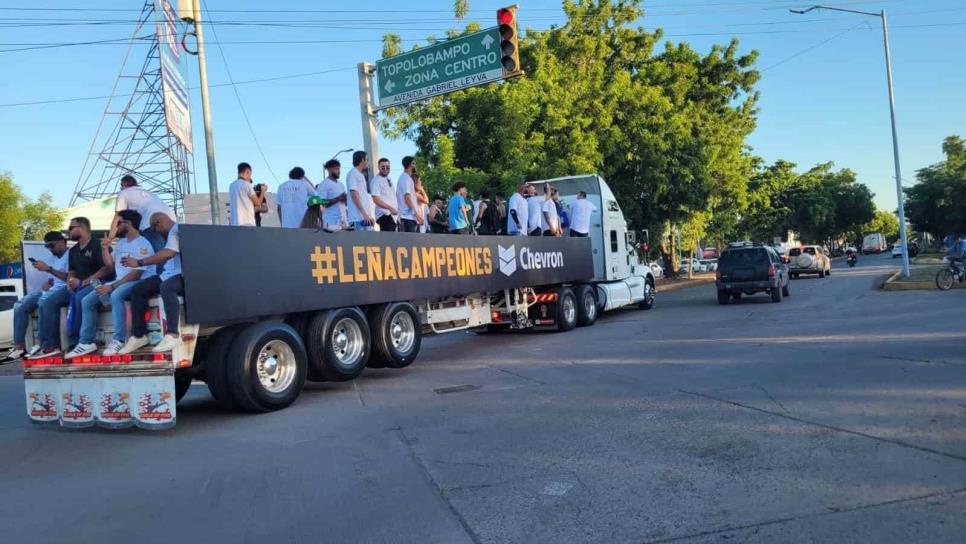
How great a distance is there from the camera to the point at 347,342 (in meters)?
9.16

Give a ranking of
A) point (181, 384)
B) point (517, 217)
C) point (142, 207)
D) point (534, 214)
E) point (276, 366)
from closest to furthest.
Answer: point (142, 207), point (276, 366), point (181, 384), point (517, 217), point (534, 214)

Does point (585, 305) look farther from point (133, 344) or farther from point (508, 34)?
point (133, 344)

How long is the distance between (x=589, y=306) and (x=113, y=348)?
11.2 m

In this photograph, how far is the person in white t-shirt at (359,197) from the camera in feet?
32.4

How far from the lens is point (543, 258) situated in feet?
47.3

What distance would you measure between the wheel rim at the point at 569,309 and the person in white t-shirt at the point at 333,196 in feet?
21.3

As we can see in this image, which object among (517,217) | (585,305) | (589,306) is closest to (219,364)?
(517,217)

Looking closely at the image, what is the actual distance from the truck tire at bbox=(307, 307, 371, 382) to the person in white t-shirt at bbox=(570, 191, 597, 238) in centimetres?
808

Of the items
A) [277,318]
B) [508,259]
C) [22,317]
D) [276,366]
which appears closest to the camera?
[276,366]

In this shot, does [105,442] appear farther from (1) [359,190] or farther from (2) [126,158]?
(2) [126,158]

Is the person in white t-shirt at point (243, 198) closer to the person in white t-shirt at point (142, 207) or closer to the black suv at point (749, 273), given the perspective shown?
the person in white t-shirt at point (142, 207)

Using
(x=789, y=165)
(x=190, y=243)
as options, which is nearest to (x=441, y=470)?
(x=190, y=243)

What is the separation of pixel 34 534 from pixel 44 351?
388 centimetres

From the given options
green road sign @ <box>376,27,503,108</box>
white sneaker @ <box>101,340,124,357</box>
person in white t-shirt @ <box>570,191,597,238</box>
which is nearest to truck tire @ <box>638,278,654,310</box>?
person in white t-shirt @ <box>570,191,597,238</box>
